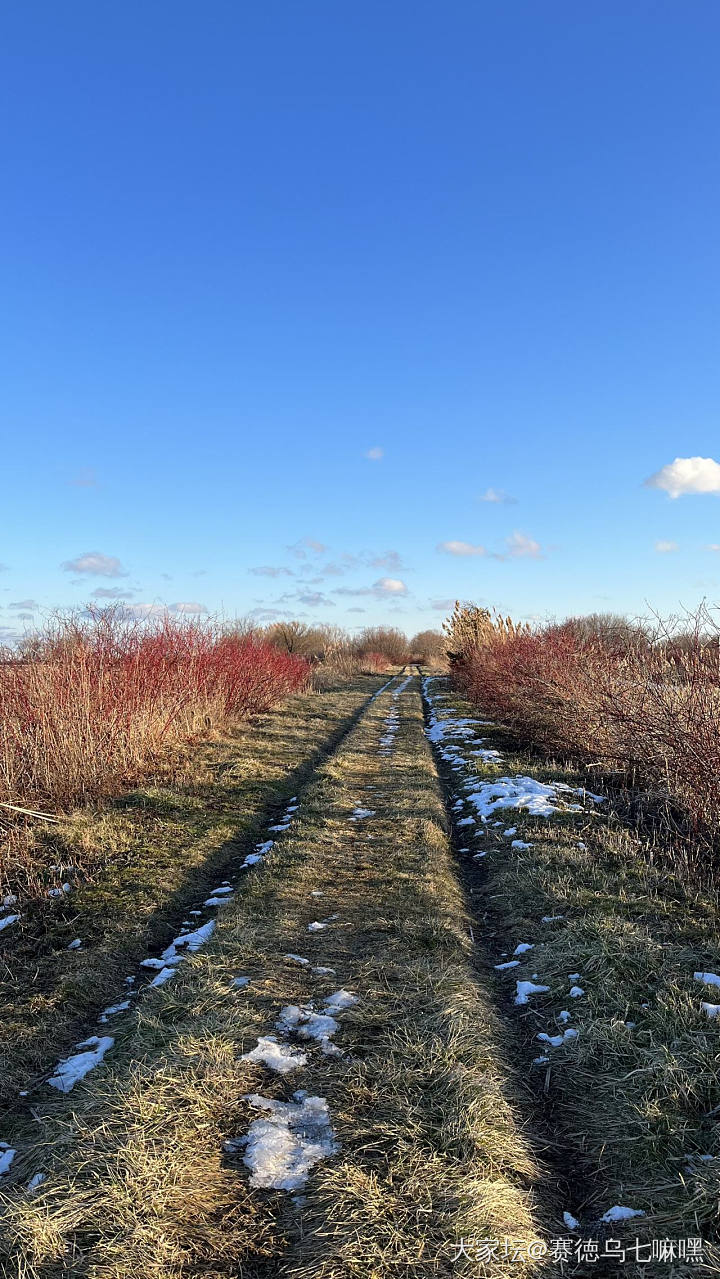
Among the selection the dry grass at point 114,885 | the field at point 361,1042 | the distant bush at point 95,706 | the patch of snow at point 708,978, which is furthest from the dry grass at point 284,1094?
the distant bush at point 95,706

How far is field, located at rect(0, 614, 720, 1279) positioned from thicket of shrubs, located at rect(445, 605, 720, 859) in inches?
6.1

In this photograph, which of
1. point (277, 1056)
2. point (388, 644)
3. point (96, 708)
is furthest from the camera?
point (388, 644)

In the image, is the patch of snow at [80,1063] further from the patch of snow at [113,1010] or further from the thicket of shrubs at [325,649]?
the thicket of shrubs at [325,649]

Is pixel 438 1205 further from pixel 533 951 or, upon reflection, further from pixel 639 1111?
pixel 533 951

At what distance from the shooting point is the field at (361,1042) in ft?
6.77

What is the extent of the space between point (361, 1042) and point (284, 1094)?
17.6 inches

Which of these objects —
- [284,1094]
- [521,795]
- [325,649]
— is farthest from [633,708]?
[325,649]

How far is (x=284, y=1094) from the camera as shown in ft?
8.83

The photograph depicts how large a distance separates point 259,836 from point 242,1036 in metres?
3.60

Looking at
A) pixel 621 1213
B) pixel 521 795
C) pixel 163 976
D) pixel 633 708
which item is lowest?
pixel 621 1213

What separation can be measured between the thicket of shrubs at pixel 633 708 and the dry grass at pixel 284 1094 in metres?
2.53

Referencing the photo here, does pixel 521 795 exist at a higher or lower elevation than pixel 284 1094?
higher

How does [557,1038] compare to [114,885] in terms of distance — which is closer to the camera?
[557,1038]

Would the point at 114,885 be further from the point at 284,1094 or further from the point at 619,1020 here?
the point at 619,1020
